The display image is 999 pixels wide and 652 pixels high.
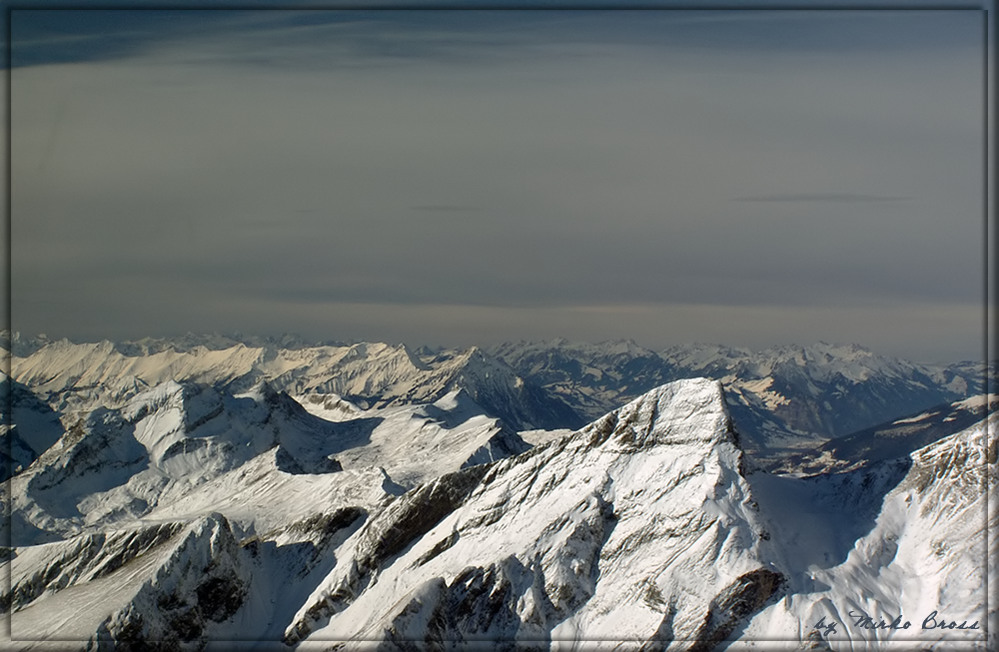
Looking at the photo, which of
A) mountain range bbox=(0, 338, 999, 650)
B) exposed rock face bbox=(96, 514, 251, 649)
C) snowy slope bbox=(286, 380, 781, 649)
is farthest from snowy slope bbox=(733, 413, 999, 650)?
exposed rock face bbox=(96, 514, 251, 649)

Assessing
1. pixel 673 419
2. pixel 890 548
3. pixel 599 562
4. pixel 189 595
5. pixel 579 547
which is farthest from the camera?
pixel 673 419

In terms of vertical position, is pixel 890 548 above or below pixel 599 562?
below

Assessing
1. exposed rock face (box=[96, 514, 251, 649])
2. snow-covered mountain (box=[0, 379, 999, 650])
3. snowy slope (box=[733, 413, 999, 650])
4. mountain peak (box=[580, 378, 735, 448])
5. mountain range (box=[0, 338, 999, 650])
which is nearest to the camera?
snowy slope (box=[733, 413, 999, 650])

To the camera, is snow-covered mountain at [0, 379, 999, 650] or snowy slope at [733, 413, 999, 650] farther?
snow-covered mountain at [0, 379, 999, 650]

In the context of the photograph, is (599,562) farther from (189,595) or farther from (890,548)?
(189,595)

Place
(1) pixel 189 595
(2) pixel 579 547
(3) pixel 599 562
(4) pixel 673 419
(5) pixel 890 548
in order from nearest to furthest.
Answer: (5) pixel 890 548 → (3) pixel 599 562 → (2) pixel 579 547 → (1) pixel 189 595 → (4) pixel 673 419

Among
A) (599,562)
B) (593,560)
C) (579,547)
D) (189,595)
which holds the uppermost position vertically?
(579,547)

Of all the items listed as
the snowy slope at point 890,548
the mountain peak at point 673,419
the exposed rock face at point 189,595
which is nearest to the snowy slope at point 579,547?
the mountain peak at point 673,419

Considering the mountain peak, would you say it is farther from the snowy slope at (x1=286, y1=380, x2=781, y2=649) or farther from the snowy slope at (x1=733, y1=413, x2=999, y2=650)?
the snowy slope at (x1=733, y1=413, x2=999, y2=650)

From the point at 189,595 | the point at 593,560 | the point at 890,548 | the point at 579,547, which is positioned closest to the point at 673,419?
the point at 579,547

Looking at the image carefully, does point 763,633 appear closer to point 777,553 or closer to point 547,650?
point 777,553
